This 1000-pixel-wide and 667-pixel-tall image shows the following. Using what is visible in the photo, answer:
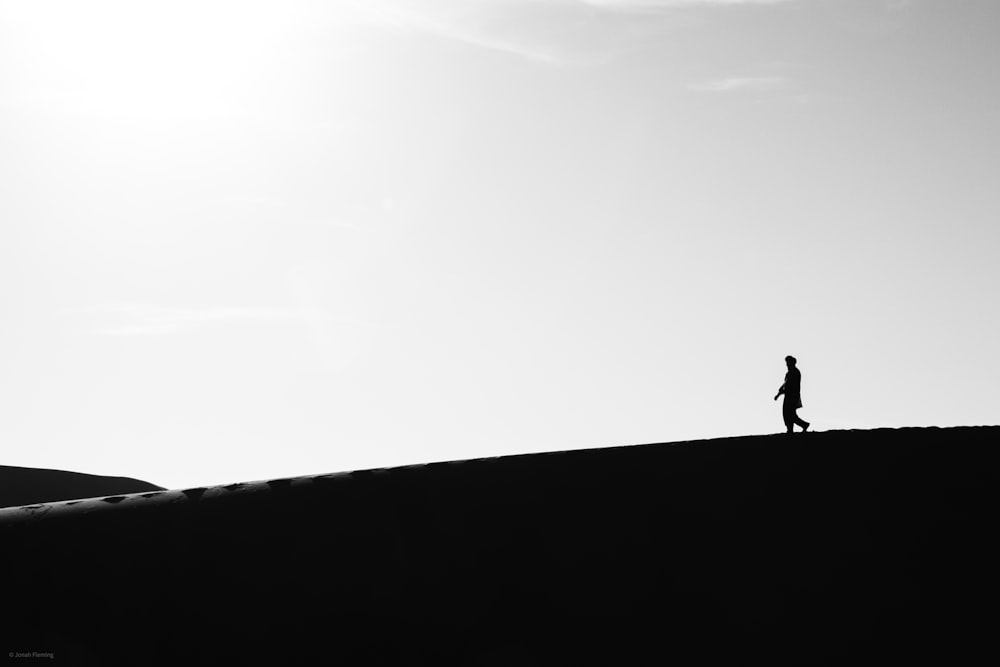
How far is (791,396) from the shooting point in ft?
44.4

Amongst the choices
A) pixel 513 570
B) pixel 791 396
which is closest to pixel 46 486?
pixel 791 396

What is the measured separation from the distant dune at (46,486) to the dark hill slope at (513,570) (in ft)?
91.6

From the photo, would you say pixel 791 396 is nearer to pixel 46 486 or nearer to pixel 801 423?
pixel 801 423

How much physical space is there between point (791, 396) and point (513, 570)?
7335mm

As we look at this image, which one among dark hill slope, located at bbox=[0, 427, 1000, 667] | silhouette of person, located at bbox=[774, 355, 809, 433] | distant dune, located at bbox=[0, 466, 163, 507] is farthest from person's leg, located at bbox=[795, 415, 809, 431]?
distant dune, located at bbox=[0, 466, 163, 507]

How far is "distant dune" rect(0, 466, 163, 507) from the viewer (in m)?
33.1

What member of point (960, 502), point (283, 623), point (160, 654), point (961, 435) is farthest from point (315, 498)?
point (961, 435)

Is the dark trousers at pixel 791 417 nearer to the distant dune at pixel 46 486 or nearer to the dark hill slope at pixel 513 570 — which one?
the dark hill slope at pixel 513 570

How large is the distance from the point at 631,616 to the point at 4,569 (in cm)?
516

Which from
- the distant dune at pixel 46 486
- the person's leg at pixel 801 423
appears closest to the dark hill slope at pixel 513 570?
the person's leg at pixel 801 423

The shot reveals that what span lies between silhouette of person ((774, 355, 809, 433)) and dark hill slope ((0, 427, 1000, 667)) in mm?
4382

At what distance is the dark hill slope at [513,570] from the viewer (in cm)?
718

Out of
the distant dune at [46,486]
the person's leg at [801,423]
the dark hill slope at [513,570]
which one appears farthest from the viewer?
the distant dune at [46,486]

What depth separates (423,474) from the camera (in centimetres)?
846
